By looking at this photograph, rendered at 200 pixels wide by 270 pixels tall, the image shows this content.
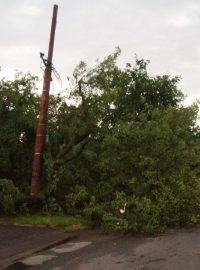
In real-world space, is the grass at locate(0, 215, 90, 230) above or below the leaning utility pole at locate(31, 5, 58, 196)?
below

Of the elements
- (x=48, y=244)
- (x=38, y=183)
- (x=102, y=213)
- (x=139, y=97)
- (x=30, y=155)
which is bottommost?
(x=48, y=244)

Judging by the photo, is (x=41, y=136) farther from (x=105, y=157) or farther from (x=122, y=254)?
(x=122, y=254)

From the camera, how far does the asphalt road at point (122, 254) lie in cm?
868

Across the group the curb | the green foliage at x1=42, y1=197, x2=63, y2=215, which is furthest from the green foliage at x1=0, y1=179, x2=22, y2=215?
the curb

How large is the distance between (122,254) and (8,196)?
19.0 feet

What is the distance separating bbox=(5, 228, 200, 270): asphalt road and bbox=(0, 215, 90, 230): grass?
1.55 metres

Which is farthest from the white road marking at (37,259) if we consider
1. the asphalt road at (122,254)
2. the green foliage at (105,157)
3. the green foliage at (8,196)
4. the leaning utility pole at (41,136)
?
the leaning utility pole at (41,136)

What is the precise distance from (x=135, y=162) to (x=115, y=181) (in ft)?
3.30

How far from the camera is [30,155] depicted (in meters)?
16.7

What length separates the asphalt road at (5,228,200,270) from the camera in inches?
342

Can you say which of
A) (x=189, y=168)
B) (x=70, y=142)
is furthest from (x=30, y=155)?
(x=189, y=168)

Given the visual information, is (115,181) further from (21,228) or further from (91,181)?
(21,228)

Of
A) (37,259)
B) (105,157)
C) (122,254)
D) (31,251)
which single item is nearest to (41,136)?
(105,157)

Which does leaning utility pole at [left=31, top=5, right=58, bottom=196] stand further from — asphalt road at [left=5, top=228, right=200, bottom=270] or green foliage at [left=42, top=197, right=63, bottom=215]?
asphalt road at [left=5, top=228, right=200, bottom=270]
